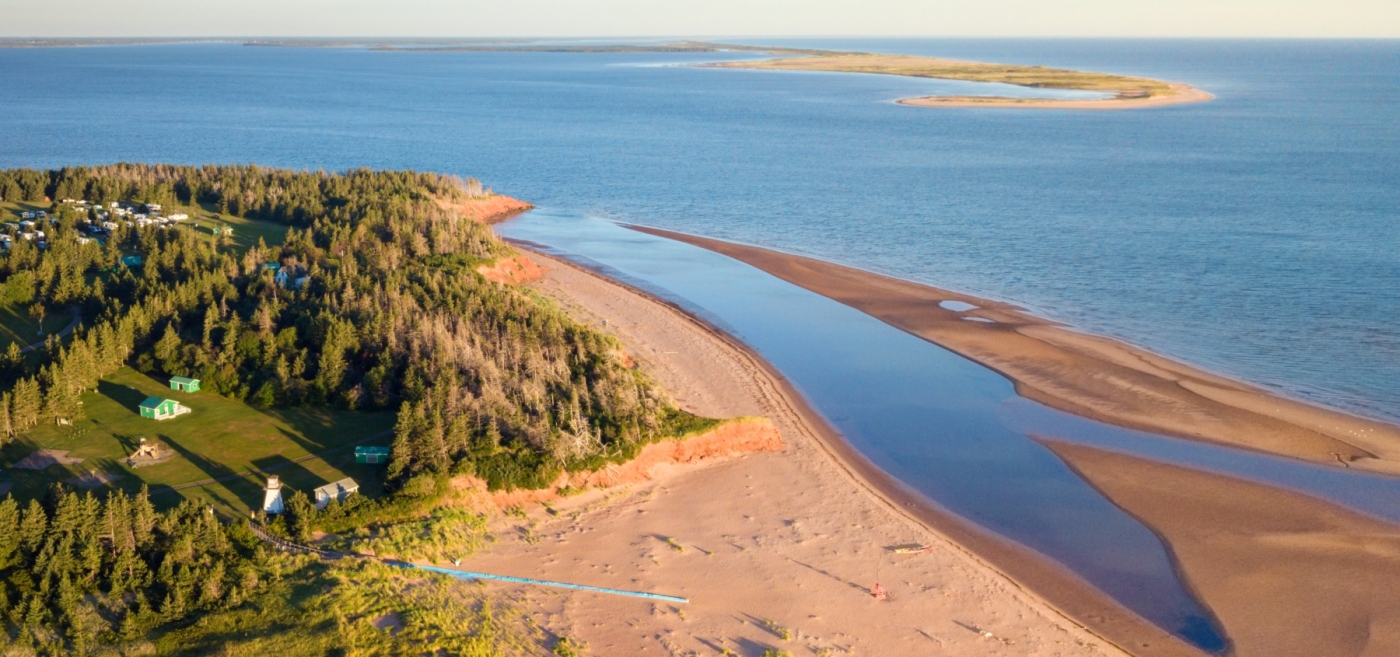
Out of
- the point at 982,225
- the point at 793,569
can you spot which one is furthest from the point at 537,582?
the point at 982,225

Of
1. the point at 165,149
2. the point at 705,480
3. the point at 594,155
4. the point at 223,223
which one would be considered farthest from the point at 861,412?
the point at 165,149

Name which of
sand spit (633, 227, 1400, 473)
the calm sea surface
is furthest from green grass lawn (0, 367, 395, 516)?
sand spit (633, 227, 1400, 473)

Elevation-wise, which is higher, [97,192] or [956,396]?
[97,192]

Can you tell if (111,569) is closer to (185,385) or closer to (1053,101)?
(185,385)

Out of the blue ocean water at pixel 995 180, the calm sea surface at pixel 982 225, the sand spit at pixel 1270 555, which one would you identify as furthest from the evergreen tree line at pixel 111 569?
the blue ocean water at pixel 995 180

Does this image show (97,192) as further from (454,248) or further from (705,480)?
(705,480)

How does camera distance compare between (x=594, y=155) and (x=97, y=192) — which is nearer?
(x=97, y=192)

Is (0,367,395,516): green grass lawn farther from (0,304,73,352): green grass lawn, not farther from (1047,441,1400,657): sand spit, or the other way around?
(1047,441,1400,657): sand spit
